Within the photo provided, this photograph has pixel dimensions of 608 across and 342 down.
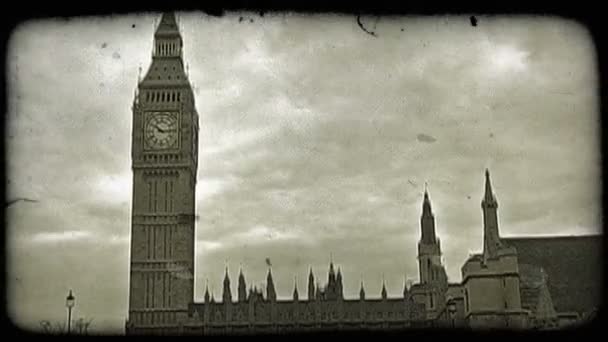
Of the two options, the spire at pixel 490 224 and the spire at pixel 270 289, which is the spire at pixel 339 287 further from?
the spire at pixel 490 224

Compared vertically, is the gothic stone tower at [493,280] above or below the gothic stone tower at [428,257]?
below

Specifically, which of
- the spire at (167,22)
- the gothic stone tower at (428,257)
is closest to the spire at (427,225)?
the gothic stone tower at (428,257)

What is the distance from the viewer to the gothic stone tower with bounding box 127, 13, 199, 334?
127ft

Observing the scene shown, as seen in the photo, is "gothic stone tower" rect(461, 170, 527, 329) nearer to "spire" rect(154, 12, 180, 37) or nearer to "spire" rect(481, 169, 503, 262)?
"spire" rect(481, 169, 503, 262)

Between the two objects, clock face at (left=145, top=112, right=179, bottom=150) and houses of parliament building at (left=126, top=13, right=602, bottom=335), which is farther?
clock face at (left=145, top=112, right=179, bottom=150)

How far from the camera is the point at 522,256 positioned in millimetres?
25672

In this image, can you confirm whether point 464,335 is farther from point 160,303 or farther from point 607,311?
point 160,303

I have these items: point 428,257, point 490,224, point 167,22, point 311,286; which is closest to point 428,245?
point 428,257

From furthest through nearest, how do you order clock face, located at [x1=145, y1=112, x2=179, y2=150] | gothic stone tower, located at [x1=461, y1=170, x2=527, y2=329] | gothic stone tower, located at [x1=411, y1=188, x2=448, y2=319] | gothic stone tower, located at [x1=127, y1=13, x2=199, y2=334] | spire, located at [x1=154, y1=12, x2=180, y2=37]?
clock face, located at [x1=145, y1=112, x2=179, y2=150] → gothic stone tower, located at [x1=127, y1=13, x2=199, y2=334] → gothic stone tower, located at [x1=411, y1=188, x2=448, y2=319] → gothic stone tower, located at [x1=461, y1=170, x2=527, y2=329] → spire, located at [x1=154, y1=12, x2=180, y2=37]

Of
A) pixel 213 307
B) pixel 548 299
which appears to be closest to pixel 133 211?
pixel 213 307

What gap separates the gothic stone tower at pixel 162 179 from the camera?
38.6 metres

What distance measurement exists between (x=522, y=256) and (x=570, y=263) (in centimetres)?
255

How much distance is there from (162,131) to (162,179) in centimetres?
229

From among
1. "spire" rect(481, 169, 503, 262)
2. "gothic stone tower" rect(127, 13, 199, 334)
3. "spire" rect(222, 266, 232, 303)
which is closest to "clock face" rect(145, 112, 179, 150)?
"gothic stone tower" rect(127, 13, 199, 334)
